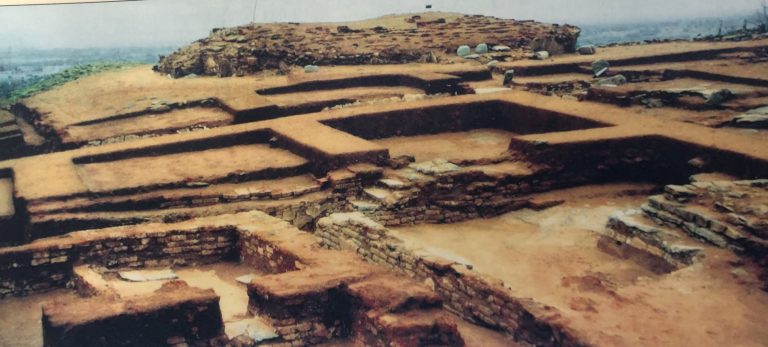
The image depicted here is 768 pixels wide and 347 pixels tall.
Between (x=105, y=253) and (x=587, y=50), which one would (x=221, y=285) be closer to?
(x=105, y=253)

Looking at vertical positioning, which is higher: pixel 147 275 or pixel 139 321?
pixel 139 321

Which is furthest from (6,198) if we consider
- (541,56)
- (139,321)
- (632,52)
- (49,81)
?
(632,52)

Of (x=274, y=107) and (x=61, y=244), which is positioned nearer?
(x=61, y=244)

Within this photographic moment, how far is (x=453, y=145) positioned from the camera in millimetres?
10508

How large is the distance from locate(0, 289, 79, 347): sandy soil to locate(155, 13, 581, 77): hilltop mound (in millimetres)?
8878

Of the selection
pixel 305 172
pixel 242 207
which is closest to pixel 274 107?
pixel 305 172

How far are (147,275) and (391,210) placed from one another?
2719 mm

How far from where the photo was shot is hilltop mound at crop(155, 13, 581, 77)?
604 inches

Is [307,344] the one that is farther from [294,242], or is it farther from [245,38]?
[245,38]

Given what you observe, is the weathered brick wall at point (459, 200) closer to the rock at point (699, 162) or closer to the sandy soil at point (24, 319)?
the rock at point (699, 162)

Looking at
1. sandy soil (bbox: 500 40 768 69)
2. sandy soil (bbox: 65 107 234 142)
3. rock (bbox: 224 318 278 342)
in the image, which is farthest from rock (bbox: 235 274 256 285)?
sandy soil (bbox: 500 40 768 69)

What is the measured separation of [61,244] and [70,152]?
9.26 feet

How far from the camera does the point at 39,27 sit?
25.5 feet

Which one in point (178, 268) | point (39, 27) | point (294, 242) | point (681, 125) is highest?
point (39, 27)
